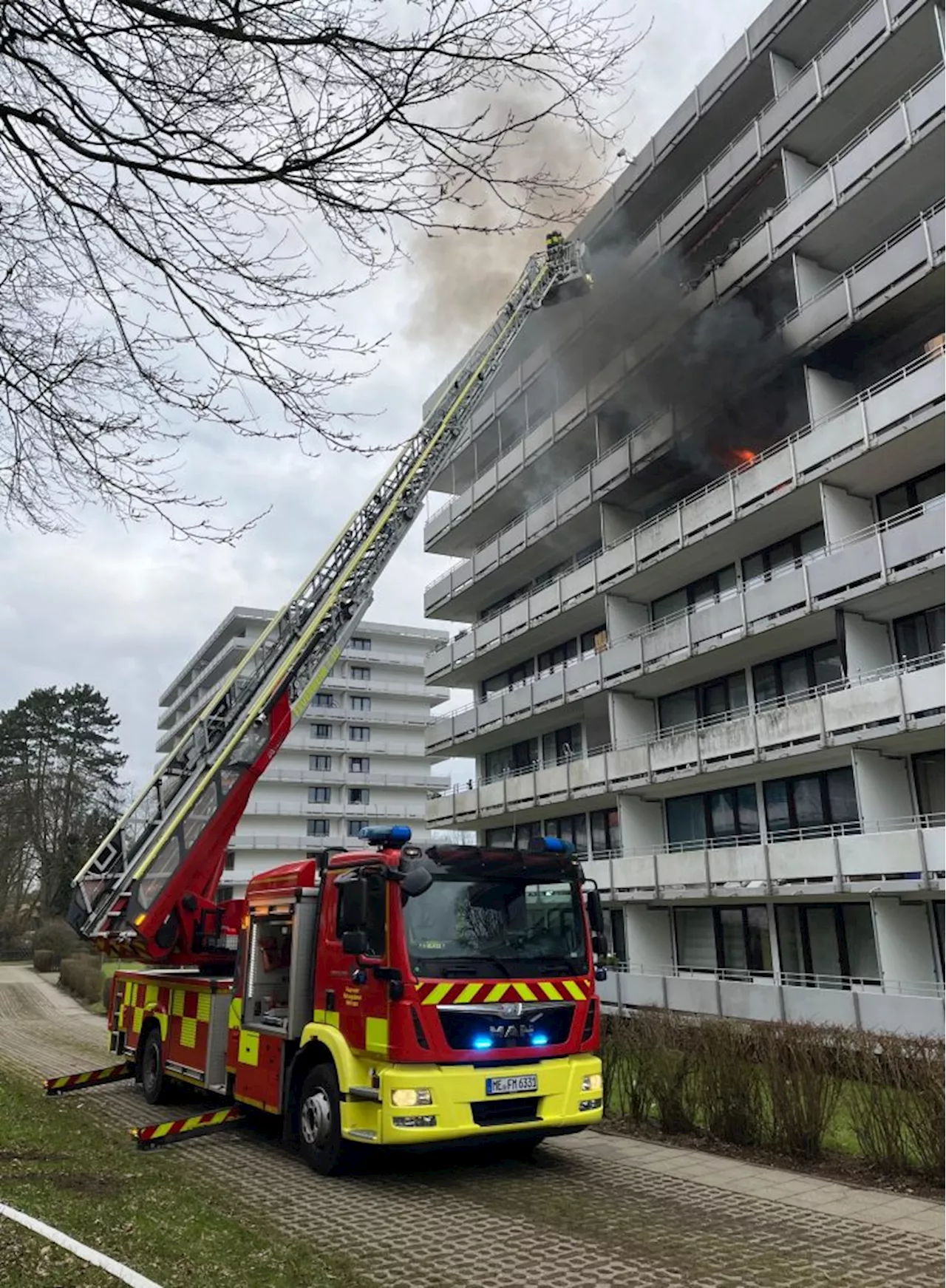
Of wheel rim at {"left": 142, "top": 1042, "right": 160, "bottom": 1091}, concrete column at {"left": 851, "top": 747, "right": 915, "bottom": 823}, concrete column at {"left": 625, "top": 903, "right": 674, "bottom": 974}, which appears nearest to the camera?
wheel rim at {"left": 142, "top": 1042, "right": 160, "bottom": 1091}

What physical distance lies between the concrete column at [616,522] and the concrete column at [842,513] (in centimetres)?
767

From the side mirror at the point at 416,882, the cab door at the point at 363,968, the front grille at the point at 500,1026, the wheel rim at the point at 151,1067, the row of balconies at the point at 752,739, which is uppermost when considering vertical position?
the row of balconies at the point at 752,739

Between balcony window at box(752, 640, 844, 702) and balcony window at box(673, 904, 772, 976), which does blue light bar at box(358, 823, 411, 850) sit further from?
balcony window at box(673, 904, 772, 976)

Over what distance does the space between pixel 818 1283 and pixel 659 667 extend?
17.5 metres

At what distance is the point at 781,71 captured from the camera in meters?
21.6

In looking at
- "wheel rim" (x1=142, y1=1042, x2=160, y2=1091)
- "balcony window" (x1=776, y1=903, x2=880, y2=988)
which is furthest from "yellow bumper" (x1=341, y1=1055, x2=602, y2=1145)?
"balcony window" (x1=776, y1=903, x2=880, y2=988)

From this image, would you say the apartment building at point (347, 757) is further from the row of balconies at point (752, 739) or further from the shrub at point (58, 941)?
the row of balconies at point (752, 739)

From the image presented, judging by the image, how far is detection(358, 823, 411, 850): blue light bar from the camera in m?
7.98

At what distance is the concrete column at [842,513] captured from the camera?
18.5 m

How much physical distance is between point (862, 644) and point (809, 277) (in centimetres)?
826

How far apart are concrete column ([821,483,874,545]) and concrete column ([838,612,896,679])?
1697 millimetres

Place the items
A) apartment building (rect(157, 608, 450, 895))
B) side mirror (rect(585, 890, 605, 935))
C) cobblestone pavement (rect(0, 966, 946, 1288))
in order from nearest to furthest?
cobblestone pavement (rect(0, 966, 946, 1288)), side mirror (rect(585, 890, 605, 935)), apartment building (rect(157, 608, 450, 895))

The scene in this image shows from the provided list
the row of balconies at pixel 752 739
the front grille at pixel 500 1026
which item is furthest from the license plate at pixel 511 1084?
the row of balconies at pixel 752 739

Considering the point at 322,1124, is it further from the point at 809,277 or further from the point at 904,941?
the point at 809,277
